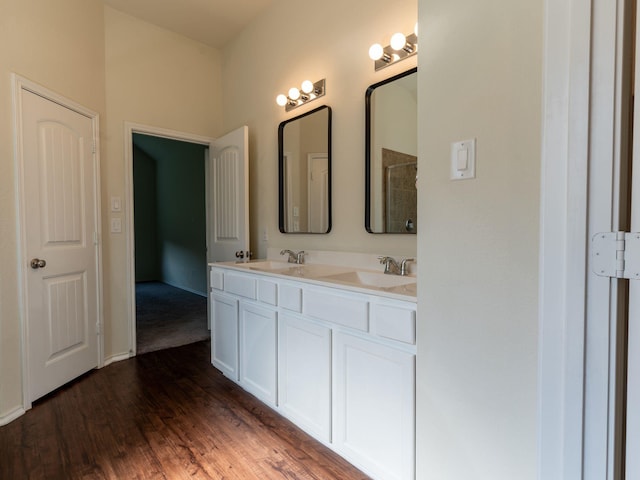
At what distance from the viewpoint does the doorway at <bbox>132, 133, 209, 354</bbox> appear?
4625mm

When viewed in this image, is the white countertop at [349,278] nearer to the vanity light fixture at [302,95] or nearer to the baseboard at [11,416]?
→ the vanity light fixture at [302,95]

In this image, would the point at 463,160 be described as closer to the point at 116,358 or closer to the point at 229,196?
the point at 229,196

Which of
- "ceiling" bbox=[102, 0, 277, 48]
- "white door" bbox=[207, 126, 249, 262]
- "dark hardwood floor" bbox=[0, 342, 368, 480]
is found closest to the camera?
"dark hardwood floor" bbox=[0, 342, 368, 480]

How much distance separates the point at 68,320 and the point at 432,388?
2503mm

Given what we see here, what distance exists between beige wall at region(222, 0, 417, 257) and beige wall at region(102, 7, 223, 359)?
47 centimetres

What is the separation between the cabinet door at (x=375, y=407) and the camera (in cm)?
125

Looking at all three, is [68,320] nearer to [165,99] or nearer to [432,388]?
[165,99]

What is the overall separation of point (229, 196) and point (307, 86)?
4.01 feet

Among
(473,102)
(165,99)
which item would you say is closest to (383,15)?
(473,102)

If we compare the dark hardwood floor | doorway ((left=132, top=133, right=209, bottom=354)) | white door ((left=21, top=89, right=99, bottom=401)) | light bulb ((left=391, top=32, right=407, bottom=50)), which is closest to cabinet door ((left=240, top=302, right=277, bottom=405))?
the dark hardwood floor

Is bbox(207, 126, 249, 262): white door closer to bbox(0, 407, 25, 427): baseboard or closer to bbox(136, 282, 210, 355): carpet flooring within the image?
bbox(136, 282, 210, 355): carpet flooring

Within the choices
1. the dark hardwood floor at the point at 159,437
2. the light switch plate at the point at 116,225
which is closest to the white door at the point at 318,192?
the dark hardwood floor at the point at 159,437

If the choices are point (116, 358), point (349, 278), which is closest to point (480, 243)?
point (349, 278)

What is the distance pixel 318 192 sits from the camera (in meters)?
2.36
